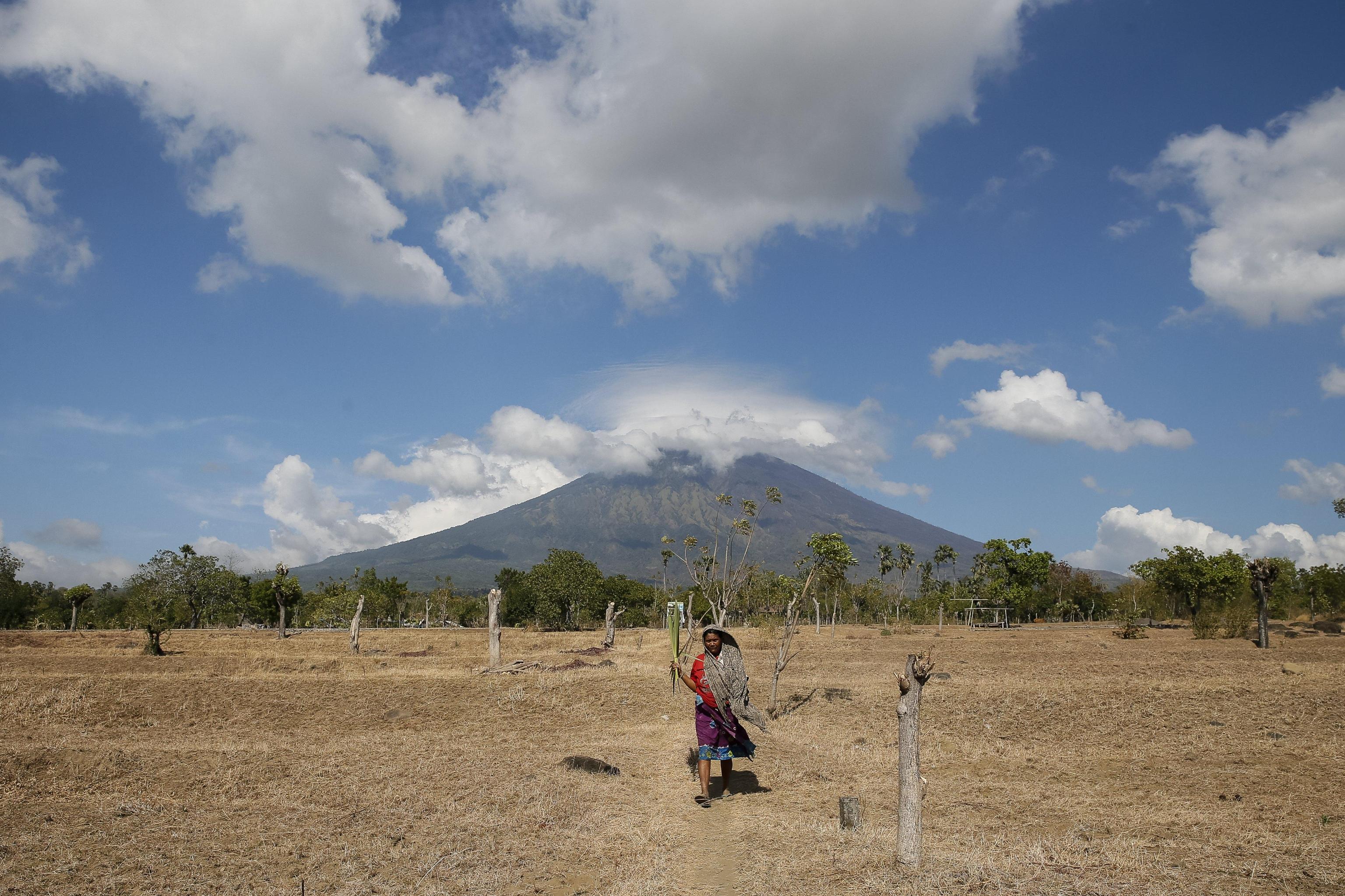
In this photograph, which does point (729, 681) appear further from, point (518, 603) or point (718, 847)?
point (518, 603)

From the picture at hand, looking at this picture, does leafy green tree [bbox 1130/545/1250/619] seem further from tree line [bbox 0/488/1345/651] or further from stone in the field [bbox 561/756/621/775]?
stone in the field [bbox 561/756/621/775]

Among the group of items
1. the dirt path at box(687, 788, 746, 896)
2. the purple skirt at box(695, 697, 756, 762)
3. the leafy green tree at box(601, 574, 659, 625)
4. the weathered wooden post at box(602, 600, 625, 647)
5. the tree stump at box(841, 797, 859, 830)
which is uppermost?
the purple skirt at box(695, 697, 756, 762)

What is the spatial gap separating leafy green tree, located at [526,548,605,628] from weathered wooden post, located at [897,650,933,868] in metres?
55.7

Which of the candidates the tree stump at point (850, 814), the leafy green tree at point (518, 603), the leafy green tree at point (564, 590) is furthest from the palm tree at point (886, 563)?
the tree stump at point (850, 814)

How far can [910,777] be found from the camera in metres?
8.49

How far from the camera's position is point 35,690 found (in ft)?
65.2

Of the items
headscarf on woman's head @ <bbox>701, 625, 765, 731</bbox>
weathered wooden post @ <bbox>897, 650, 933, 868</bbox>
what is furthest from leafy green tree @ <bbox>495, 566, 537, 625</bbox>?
weathered wooden post @ <bbox>897, 650, 933, 868</bbox>

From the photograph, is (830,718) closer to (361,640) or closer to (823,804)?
(823,804)

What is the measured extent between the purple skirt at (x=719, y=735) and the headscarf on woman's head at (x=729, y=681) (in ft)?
0.58

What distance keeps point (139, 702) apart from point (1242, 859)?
75.0 feet

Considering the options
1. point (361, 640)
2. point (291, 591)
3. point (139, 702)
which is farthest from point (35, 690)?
point (291, 591)

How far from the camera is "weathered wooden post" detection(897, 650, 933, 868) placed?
27.7 feet

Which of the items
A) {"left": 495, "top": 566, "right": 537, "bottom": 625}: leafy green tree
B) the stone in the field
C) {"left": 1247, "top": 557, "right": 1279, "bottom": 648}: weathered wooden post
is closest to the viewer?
the stone in the field

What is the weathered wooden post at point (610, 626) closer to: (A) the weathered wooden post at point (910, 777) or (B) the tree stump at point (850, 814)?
(B) the tree stump at point (850, 814)
